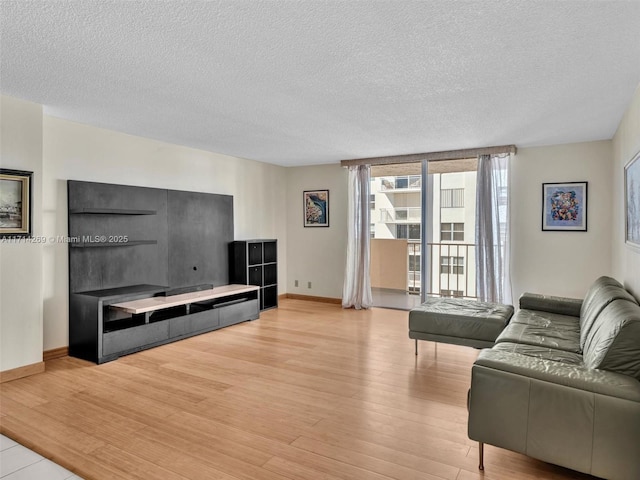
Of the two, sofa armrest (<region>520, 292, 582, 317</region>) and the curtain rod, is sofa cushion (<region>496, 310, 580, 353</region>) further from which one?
the curtain rod

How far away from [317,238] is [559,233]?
3770mm

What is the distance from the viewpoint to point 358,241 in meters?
6.55

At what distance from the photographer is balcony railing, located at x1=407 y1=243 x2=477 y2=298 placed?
22.9ft

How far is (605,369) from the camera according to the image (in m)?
2.05

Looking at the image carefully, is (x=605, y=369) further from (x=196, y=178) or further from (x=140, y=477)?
(x=196, y=178)

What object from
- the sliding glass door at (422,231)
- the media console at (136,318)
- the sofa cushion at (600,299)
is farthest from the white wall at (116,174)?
the sofa cushion at (600,299)

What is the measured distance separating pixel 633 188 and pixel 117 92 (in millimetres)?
4334

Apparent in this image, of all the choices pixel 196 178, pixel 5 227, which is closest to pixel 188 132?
pixel 196 178

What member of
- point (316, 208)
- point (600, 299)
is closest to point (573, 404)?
point (600, 299)

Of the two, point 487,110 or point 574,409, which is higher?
point 487,110

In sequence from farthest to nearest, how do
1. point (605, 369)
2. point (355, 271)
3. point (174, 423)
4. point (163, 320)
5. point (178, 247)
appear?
point (355, 271) < point (178, 247) < point (163, 320) < point (174, 423) < point (605, 369)

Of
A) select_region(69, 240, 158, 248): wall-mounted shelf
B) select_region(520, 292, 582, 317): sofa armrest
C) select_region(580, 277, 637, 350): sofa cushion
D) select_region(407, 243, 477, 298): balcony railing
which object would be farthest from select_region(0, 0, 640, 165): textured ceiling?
select_region(407, 243, 477, 298): balcony railing

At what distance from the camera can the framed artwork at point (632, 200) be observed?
305cm

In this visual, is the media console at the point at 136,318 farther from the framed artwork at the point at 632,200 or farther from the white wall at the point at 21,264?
the framed artwork at the point at 632,200
